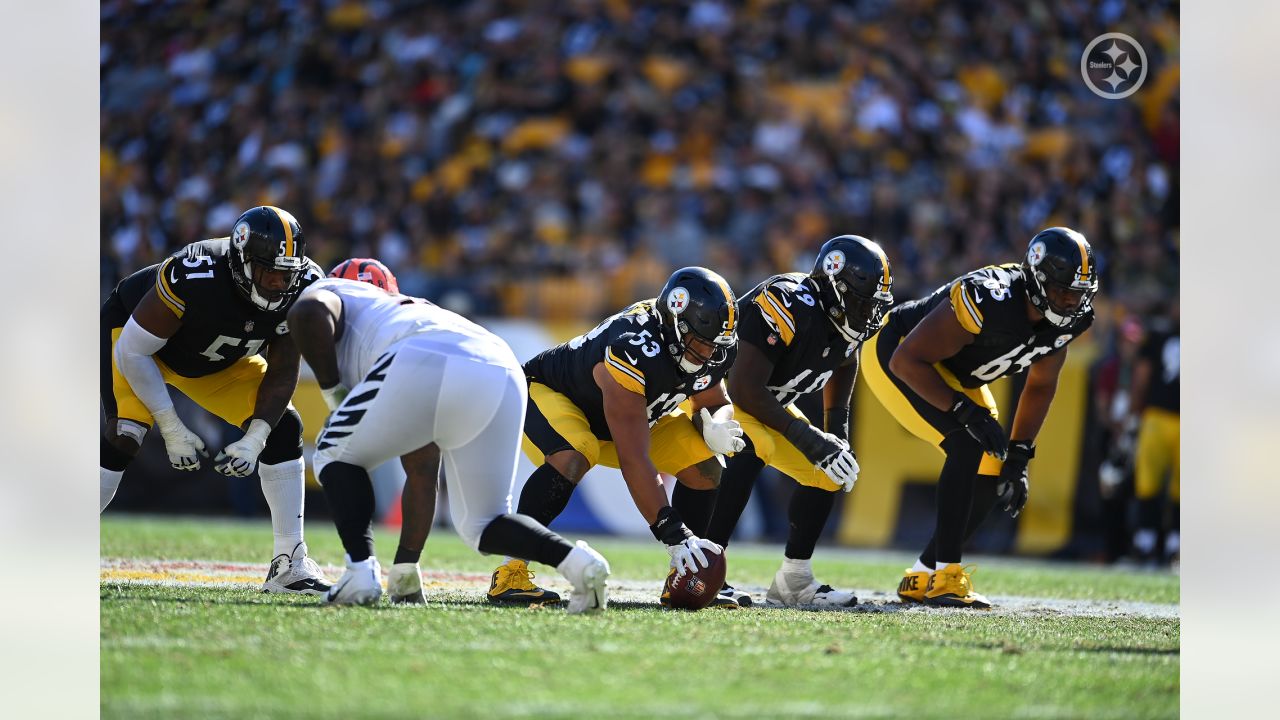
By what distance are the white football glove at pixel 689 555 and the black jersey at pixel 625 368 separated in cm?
61

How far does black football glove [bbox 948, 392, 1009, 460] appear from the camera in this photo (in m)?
5.84

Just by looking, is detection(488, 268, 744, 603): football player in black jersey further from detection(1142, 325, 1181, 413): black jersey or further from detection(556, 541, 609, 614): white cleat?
detection(1142, 325, 1181, 413): black jersey

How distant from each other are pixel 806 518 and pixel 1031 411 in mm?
1312

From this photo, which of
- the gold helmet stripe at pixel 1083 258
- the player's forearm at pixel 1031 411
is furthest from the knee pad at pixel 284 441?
the gold helmet stripe at pixel 1083 258

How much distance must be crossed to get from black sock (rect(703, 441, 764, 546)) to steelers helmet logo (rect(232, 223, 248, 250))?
7.75 feet

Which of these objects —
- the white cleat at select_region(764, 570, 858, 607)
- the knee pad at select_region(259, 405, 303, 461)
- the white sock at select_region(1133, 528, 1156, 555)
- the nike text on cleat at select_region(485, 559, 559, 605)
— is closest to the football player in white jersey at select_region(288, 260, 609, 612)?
the nike text on cleat at select_region(485, 559, 559, 605)

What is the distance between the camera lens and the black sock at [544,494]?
541cm

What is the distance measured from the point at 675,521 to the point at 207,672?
6.57ft

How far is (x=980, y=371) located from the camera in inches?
248
